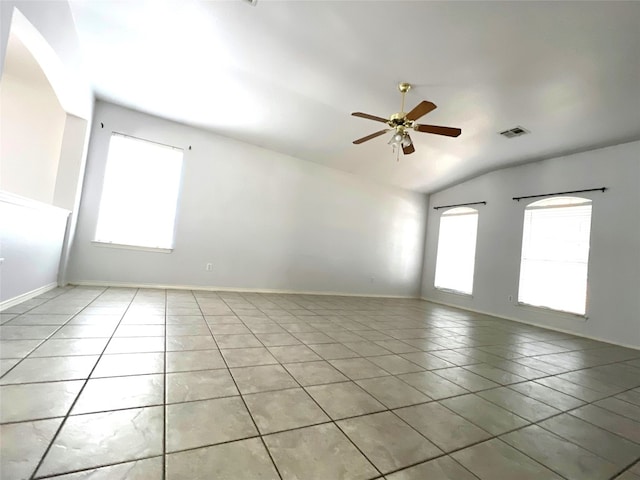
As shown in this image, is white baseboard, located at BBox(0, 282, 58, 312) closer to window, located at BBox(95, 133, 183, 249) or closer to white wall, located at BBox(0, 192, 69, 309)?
white wall, located at BBox(0, 192, 69, 309)

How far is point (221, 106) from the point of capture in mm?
4109

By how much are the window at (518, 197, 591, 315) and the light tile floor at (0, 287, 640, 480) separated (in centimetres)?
166

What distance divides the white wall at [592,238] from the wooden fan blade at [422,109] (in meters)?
3.76

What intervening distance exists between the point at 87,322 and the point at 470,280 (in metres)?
6.38

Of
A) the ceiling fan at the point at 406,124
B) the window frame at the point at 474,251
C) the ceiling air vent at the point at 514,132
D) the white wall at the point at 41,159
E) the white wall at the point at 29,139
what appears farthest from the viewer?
the window frame at the point at 474,251

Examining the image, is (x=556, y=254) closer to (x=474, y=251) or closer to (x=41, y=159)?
(x=474, y=251)

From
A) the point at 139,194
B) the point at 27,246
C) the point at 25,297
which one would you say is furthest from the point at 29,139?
the point at 25,297

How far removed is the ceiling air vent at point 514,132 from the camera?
4.08 metres

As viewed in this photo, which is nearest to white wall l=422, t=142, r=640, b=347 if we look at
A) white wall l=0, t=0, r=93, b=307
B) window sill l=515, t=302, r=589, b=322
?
window sill l=515, t=302, r=589, b=322

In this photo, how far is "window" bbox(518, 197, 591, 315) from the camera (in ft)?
14.7

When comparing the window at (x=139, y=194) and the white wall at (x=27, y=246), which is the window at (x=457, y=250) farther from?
the white wall at (x=27, y=246)

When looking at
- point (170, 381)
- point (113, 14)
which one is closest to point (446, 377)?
point (170, 381)

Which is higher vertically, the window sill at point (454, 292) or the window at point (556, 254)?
the window at point (556, 254)

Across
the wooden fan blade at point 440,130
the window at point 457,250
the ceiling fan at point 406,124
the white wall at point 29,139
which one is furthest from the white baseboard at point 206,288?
the wooden fan blade at point 440,130
